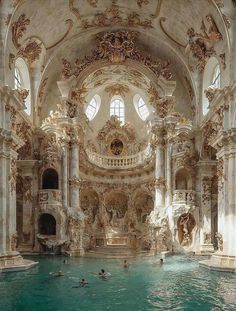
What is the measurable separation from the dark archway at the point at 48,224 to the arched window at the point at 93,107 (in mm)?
12150

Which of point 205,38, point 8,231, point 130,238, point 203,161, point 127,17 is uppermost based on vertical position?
point 127,17

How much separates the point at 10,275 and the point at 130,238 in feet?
53.9

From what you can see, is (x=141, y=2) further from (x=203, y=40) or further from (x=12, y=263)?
(x=12, y=263)

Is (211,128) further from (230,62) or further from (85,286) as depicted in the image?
(85,286)

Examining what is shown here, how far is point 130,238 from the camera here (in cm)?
3334

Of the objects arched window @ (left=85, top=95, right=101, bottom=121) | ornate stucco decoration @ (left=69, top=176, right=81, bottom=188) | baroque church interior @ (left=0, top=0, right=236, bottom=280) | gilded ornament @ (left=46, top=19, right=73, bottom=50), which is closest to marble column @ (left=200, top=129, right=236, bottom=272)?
baroque church interior @ (left=0, top=0, right=236, bottom=280)

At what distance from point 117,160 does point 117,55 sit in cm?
957

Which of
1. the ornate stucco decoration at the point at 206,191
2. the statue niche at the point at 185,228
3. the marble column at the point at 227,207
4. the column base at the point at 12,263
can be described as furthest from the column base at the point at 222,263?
the column base at the point at 12,263

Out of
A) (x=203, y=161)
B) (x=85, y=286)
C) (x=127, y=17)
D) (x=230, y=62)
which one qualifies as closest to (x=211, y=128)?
(x=203, y=161)

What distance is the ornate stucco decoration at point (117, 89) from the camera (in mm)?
37562

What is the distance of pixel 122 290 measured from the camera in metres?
15.1

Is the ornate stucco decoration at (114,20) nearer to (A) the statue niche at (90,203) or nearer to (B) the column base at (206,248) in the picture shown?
(A) the statue niche at (90,203)

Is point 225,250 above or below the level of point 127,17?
below

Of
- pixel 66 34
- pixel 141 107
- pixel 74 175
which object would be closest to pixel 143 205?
pixel 141 107
